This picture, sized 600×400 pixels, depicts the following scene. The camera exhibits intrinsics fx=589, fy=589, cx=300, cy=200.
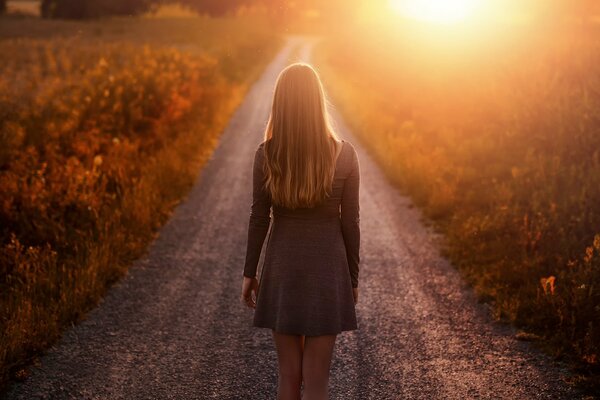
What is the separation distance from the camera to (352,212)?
2.85 metres

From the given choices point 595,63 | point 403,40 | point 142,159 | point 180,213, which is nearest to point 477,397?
point 180,213

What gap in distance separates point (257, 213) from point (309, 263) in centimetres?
36

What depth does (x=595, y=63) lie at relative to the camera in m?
11.7

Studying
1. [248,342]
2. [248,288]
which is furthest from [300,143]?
[248,342]

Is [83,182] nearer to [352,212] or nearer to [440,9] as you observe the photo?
[352,212]

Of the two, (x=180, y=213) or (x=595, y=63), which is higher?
(x=595, y=63)

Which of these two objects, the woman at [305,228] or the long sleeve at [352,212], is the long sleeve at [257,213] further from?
the long sleeve at [352,212]

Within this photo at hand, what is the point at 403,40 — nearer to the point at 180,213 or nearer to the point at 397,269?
the point at 180,213

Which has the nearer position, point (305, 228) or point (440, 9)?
point (305, 228)

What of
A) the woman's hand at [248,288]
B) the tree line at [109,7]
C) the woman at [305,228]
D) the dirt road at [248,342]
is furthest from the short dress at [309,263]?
the tree line at [109,7]

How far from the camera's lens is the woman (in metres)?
2.68

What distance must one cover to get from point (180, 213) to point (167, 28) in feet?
125

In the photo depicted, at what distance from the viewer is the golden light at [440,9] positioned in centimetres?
3038

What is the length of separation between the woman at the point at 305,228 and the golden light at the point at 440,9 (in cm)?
2849
